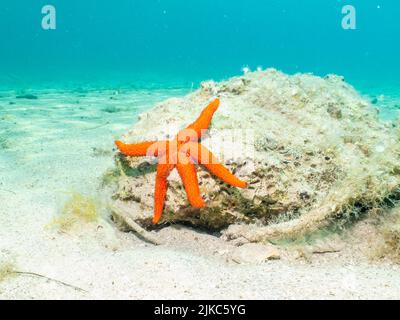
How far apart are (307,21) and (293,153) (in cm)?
17255

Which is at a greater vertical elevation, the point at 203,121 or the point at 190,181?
the point at 203,121

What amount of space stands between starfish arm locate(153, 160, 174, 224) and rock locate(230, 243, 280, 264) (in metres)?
0.95

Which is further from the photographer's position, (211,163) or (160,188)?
(160,188)

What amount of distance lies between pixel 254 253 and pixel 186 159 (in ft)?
4.09

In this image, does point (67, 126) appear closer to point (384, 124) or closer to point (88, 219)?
point (88, 219)

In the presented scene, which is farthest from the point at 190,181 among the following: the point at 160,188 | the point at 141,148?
the point at 141,148

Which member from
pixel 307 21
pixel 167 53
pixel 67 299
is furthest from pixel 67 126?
pixel 307 21

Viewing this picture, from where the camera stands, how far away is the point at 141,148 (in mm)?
4098

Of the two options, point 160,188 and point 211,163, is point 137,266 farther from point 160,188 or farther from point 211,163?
point 211,163

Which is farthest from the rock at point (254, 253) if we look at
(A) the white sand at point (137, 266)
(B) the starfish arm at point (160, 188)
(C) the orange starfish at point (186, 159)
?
(B) the starfish arm at point (160, 188)

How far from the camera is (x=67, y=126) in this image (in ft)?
34.3

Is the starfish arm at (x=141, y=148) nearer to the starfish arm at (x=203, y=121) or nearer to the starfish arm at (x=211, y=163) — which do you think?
the starfish arm at (x=211, y=163)

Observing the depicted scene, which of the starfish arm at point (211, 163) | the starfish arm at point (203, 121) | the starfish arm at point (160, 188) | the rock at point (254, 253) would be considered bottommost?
the rock at point (254, 253)

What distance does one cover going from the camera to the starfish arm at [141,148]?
4.01 m
